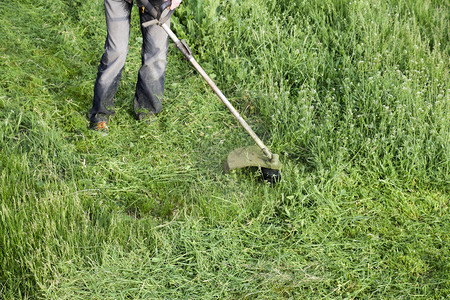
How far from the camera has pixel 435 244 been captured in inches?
129

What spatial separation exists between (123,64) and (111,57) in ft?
0.45

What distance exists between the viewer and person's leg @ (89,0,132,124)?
3742 mm

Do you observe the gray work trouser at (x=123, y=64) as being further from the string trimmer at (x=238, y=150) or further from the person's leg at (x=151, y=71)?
the string trimmer at (x=238, y=150)

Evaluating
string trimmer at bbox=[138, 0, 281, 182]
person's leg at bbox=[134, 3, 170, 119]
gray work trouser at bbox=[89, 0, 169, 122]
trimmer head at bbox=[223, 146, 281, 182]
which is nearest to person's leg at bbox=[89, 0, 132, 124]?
gray work trouser at bbox=[89, 0, 169, 122]

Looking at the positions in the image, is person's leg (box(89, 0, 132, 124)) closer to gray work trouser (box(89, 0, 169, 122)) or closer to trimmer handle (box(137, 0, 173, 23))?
gray work trouser (box(89, 0, 169, 122))

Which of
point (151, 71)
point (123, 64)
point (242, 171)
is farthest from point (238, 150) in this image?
point (123, 64)

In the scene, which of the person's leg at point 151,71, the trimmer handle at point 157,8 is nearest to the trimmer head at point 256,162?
the person's leg at point 151,71

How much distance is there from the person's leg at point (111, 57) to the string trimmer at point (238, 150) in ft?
0.90

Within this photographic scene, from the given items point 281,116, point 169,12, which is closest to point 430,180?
point 281,116

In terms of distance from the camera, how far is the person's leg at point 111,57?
3.74 metres

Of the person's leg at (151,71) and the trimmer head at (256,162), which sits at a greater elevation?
the person's leg at (151,71)

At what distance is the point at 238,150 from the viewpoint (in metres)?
3.83

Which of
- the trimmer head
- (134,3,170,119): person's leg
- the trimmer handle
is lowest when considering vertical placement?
the trimmer head

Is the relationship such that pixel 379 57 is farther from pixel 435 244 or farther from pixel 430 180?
pixel 435 244
